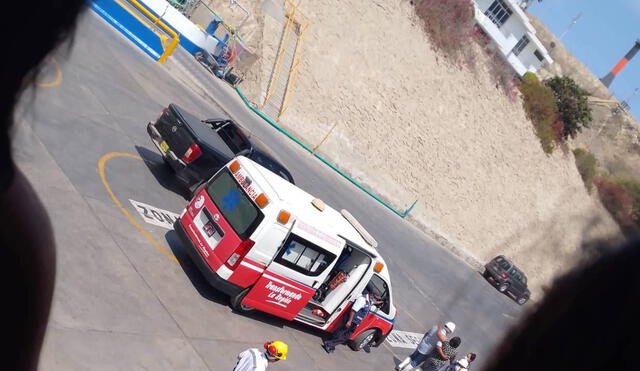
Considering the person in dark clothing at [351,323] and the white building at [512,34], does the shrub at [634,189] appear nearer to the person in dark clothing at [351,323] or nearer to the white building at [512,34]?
the person in dark clothing at [351,323]

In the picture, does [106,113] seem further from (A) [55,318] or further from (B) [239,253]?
(A) [55,318]

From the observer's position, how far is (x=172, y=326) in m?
9.04

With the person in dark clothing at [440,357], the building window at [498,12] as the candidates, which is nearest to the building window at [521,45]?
the building window at [498,12]

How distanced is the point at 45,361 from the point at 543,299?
6.67 meters

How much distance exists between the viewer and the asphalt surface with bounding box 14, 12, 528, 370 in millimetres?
7434

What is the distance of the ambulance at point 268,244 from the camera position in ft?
33.2

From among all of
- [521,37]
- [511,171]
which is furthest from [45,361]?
[521,37]

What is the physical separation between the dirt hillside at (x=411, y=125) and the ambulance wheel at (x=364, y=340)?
18.1 meters

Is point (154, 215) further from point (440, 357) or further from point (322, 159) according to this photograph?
point (322, 159)

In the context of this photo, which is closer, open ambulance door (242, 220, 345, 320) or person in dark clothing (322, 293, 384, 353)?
open ambulance door (242, 220, 345, 320)

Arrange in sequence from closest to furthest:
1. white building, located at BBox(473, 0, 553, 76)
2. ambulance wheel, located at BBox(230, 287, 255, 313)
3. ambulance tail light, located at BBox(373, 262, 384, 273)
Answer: ambulance wheel, located at BBox(230, 287, 255, 313) → ambulance tail light, located at BBox(373, 262, 384, 273) → white building, located at BBox(473, 0, 553, 76)

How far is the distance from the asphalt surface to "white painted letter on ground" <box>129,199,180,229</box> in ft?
0.53

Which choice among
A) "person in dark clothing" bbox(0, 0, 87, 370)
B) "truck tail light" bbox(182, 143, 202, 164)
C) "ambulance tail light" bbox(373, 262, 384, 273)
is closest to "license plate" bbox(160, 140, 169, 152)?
"truck tail light" bbox(182, 143, 202, 164)

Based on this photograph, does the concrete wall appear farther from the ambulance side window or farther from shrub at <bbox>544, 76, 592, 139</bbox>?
the ambulance side window
